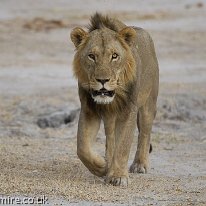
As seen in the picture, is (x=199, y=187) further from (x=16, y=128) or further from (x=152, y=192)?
(x=16, y=128)

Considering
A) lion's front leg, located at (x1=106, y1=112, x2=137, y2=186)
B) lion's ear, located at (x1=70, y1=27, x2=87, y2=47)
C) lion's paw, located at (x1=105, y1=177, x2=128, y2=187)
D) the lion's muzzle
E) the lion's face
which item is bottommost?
lion's paw, located at (x1=105, y1=177, x2=128, y2=187)

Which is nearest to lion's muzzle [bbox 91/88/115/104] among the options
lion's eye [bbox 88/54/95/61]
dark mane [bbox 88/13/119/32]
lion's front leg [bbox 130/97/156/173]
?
lion's eye [bbox 88/54/95/61]

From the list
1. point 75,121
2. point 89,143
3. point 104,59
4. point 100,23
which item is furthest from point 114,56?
point 75,121

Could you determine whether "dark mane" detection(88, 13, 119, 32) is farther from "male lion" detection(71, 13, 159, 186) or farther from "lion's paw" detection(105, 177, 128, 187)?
"lion's paw" detection(105, 177, 128, 187)

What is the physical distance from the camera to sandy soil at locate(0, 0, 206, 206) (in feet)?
23.9

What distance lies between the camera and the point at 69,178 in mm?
7988

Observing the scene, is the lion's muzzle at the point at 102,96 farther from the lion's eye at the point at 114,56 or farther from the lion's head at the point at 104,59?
the lion's eye at the point at 114,56

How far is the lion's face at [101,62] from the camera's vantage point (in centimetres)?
750

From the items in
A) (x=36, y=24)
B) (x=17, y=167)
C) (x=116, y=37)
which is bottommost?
(x=36, y=24)

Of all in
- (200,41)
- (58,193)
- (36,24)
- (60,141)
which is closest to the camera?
(58,193)

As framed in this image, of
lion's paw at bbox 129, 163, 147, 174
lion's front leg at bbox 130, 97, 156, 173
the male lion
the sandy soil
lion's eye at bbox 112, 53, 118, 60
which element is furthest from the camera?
lion's front leg at bbox 130, 97, 156, 173

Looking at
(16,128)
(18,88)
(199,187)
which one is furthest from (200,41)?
(199,187)

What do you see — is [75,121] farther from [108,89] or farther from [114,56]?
[108,89]

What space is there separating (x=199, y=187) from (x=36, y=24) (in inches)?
676
